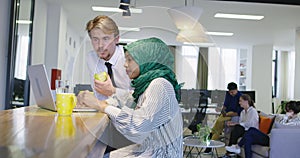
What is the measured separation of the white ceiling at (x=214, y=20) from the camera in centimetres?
111

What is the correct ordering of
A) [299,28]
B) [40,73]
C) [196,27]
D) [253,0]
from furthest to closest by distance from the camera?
[299,28]
[253,0]
[40,73]
[196,27]

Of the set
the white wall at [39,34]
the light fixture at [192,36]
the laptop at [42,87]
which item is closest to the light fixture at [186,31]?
the light fixture at [192,36]

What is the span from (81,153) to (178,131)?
21.4 inches

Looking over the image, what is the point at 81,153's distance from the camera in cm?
61

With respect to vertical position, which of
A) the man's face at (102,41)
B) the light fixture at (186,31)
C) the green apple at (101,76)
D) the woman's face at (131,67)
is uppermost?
the light fixture at (186,31)

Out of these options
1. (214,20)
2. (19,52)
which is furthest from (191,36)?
(214,20)

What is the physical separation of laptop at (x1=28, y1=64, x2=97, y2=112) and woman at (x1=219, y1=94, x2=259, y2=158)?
3423mm

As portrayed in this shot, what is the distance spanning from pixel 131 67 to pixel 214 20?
5179 millimetres

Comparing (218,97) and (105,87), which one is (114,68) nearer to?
(105,87)

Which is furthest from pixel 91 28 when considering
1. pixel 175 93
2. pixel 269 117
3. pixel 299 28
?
pixel 299 28

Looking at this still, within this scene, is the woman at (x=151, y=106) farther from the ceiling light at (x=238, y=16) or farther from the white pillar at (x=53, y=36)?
the ceiling light at (x=238, y=16)

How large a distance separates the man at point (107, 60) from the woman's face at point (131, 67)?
2.1 inches

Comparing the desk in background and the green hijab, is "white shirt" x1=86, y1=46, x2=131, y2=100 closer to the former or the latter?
the green hijab

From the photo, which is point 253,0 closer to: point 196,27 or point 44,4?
point 196,27
